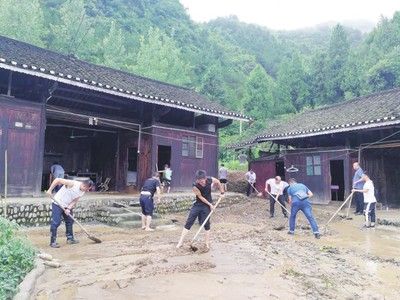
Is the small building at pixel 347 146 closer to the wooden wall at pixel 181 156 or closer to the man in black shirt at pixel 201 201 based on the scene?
the wooden wall at pixel 181 156

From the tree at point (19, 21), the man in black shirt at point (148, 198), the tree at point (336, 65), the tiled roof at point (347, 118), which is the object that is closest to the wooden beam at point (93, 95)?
the man in black shirt at point (148, 198)

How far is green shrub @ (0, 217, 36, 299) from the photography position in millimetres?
4016

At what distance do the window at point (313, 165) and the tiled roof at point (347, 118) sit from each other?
4.13 feet

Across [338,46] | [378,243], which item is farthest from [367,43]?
[378,243]

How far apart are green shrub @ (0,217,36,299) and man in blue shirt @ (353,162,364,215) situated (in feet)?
34.1

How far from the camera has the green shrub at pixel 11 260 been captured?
13.2ft

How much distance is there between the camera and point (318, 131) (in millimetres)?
15977

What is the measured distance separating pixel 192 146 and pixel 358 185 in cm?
685

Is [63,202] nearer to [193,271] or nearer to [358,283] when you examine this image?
[193,271]

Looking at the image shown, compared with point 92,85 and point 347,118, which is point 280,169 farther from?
point 92,85

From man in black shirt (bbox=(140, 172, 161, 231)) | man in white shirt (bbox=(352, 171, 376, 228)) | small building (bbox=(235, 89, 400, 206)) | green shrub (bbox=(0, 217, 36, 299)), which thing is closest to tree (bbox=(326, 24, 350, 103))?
small building (bbox=(235, 89, 400, 206))

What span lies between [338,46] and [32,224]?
33.0m

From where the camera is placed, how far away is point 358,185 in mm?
13227

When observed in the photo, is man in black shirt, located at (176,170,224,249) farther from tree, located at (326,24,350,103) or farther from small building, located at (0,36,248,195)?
tree, located at (326,24,350,103)
